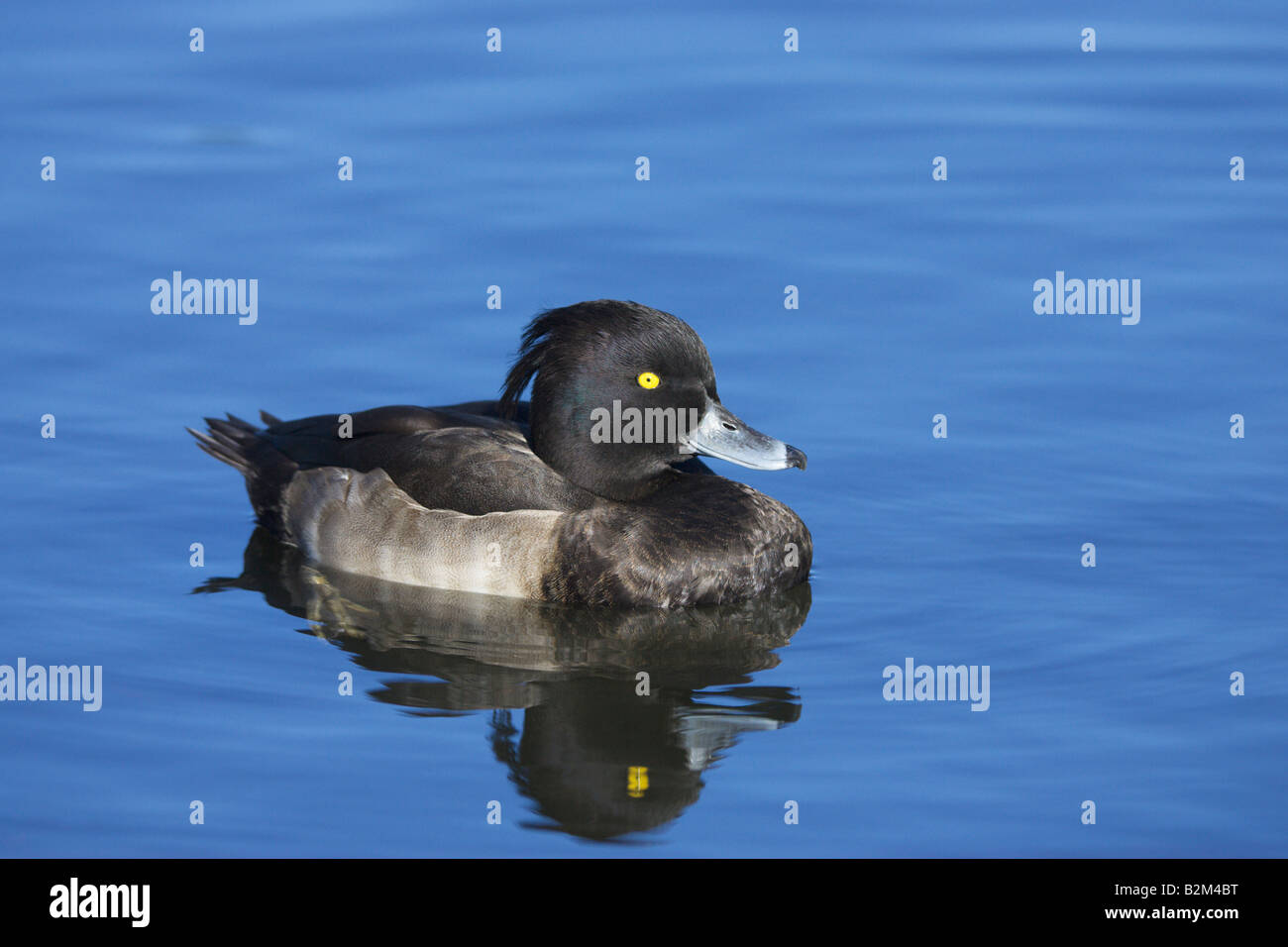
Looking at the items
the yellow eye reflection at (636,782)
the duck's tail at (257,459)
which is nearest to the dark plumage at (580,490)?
the duck's tail at (257,459)

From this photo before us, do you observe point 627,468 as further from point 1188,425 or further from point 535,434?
point 1188,425

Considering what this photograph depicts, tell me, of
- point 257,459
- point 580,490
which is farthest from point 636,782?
point 257,459

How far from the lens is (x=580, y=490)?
10.3 meters

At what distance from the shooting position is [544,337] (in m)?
10.2

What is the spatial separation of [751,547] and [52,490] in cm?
418

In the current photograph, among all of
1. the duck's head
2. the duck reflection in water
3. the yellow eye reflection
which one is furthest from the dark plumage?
the yellow eye reflection

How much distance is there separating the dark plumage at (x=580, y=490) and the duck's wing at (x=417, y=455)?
1 cm

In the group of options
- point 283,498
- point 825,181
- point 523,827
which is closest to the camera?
point 523,827

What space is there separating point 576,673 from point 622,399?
1.61 m

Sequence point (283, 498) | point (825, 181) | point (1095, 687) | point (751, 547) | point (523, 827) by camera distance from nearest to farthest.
Answer: point (523, 827) → point (1095, 687) → point (751, 547) → point (283, 498) → point (825, 181)

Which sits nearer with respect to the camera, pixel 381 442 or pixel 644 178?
pixel 381 442

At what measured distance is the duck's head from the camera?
10039mm

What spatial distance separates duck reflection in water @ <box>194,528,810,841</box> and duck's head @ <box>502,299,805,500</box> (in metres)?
0.80

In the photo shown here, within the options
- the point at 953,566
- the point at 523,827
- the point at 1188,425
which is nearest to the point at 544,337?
the point at 953,566
